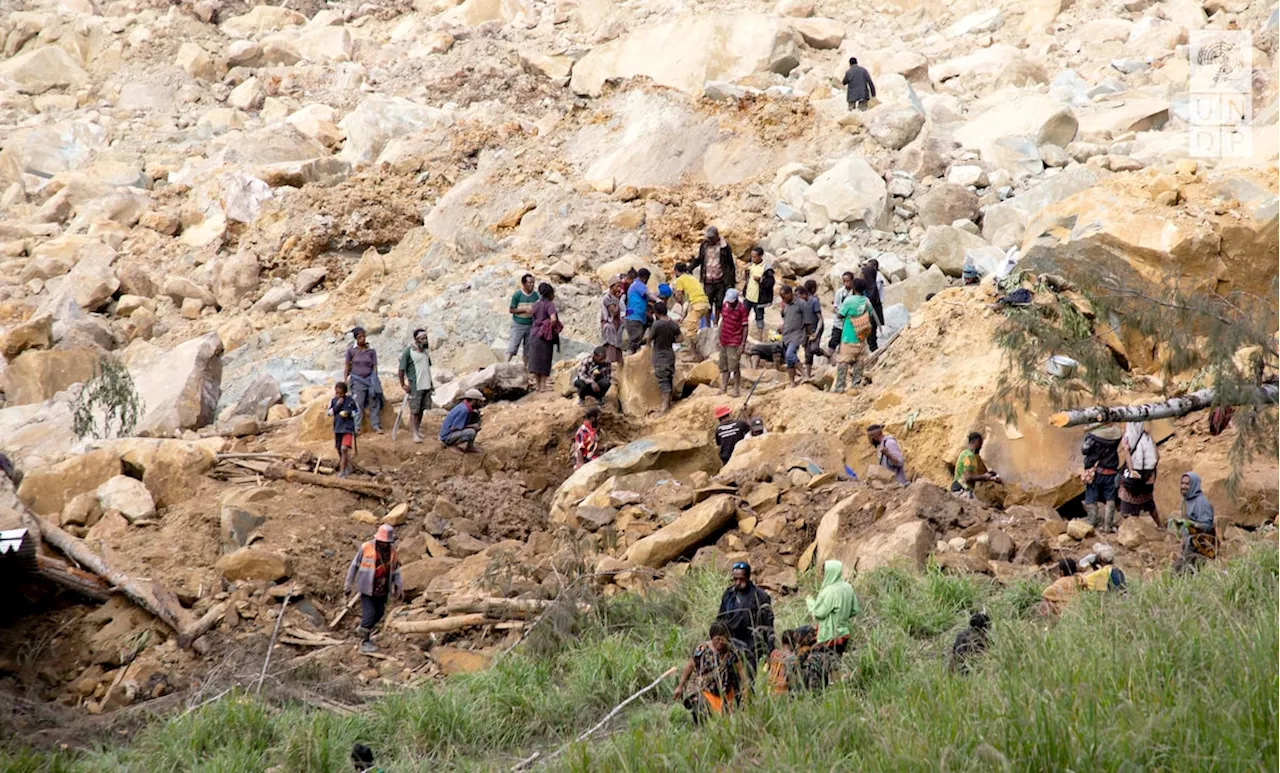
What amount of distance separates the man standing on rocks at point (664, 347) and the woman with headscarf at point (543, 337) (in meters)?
1.23

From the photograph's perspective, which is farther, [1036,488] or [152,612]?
[1036,488]

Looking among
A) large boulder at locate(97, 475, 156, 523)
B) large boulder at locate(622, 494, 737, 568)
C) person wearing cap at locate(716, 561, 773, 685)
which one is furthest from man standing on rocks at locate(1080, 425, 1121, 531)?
large boulder at locate(97, 475, 156, 523)

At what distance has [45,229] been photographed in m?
24.9

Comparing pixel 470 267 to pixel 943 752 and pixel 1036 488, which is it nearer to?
pixel 1036 488

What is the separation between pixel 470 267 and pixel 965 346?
8.42 metres

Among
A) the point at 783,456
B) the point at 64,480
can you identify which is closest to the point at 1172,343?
the point at 783,456

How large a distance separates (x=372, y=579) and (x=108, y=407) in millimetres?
6260

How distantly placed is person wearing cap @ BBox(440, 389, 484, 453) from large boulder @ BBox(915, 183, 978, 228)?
25.3 ft

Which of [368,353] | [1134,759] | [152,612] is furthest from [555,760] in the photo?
[368,353]

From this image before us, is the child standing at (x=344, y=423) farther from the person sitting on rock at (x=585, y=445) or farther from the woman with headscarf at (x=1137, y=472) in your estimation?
the woman with headscarf at (x=1137, y=472)

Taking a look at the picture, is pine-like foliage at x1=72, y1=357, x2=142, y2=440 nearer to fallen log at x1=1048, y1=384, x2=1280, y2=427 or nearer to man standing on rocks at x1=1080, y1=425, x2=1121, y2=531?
man standing on rocks at x1=1080, y1=425, x2=1121, y2=531

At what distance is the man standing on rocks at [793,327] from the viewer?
Result: 1384 cm

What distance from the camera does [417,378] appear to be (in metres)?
13.5

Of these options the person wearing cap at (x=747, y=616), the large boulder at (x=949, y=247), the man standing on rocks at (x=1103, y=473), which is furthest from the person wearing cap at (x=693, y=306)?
the person wearing cap at (x=747, y=616)
